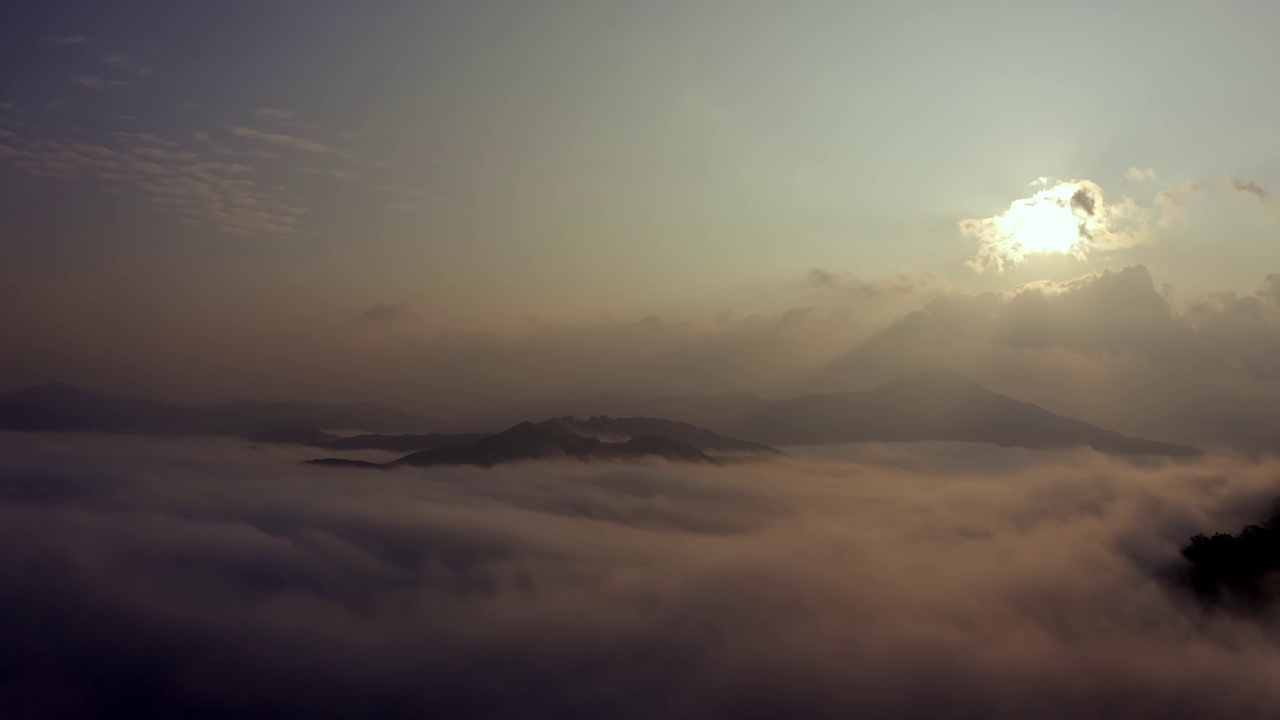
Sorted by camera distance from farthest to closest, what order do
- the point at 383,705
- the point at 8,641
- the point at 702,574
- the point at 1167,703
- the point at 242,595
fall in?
the point at 702,574, the point at 242,595, the point at 8,641, the point at 383,705, the point at 1167,703

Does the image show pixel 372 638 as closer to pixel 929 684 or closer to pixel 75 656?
pixel 75 656

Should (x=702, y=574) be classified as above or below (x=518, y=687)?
above

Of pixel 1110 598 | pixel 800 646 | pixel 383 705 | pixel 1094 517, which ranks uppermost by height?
pixel 1094 517

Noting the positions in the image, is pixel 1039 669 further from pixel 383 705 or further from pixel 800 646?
pixel 383 705

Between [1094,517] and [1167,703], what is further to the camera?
[1094,517]

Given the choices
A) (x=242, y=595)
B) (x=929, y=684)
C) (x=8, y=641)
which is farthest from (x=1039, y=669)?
(x=8, y=641)

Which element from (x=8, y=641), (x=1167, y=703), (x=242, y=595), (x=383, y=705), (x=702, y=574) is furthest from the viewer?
(x=702, y=574)

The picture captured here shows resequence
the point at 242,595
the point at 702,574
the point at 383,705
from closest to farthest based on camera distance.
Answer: the point at 383,705, the point at 242,595, the point at 702,574

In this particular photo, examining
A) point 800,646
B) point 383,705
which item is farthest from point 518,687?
point 800,646

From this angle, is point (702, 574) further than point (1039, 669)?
Yes
